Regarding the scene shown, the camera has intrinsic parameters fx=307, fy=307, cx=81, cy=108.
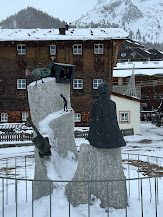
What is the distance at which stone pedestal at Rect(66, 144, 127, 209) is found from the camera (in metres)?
7.03

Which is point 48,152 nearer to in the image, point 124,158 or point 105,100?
point 105,100

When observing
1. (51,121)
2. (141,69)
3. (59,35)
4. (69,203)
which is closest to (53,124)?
(51,121)

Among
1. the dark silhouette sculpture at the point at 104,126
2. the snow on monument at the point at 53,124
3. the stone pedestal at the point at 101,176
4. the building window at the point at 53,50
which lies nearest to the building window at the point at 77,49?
the building window at the point at 53,50

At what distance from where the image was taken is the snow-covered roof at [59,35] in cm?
2623

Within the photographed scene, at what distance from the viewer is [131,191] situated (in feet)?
30.7

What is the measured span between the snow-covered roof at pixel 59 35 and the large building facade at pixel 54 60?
89mm

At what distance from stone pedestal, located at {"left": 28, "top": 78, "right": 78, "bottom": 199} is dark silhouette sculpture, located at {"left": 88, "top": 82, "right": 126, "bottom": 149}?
49.5 inches

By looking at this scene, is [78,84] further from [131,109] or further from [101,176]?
[101,176]

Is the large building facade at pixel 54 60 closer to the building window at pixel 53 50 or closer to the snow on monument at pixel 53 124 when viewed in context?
the building window at pixel 53 50

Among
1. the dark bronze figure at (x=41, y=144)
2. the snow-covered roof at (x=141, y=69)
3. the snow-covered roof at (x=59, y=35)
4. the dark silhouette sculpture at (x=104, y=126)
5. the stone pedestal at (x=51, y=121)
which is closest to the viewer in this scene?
the dark silhouette sculpture at (x=104, y=126)

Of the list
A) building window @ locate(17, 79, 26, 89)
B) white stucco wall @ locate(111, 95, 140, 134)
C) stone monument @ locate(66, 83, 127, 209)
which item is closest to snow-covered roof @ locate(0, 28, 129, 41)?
building window @ locate(17, 79, 26, 89)

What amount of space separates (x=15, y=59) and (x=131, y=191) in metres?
20.6

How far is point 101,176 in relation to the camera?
7.05 meters

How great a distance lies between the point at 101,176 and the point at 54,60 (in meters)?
21.2
